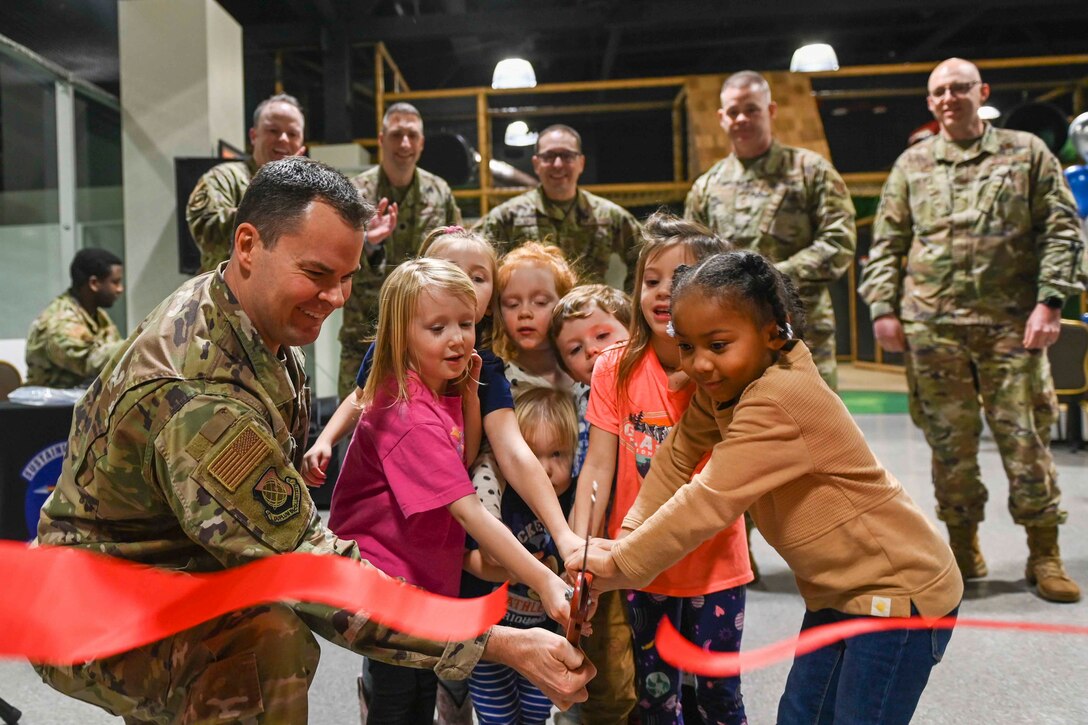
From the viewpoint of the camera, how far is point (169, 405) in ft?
3.86

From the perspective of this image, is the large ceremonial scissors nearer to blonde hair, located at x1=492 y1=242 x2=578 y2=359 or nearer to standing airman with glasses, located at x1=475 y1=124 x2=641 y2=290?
blonde hair, located at x1=492 y1=242 x2=578 y2=359

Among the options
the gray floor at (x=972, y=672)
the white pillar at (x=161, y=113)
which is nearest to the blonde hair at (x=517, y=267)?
the gray floor at (x=972, y=672)

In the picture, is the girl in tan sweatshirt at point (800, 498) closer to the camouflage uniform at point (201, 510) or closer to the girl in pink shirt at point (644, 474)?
the girl in pink shirt at point (644, 474)

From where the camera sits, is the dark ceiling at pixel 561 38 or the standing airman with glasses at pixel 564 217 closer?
the standing airman with glasses at pixel 564 217

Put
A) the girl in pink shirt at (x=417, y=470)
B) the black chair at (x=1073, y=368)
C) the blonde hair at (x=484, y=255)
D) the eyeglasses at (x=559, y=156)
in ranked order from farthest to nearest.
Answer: the black chair at (x=1073, y=368) → the eyeglasses at (x=559, y=156) → the blonde hair at (x=484, y=255) → the girl in pink shirt at (x=417, y=470)

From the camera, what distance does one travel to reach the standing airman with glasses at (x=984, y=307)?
2.88 meters

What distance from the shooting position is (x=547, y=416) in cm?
182

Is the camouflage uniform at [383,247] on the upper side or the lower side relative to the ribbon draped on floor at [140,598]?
upper

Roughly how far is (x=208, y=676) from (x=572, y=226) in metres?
2.54

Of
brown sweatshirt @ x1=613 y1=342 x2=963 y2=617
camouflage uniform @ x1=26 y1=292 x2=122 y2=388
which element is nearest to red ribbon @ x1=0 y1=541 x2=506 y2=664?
brown sweatshirt @ x1=613 y1=342 x2=963 y2=617

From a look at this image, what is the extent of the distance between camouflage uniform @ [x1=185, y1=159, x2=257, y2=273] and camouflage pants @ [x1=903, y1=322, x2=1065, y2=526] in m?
2.82

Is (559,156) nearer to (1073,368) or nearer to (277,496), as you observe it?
(277,496)

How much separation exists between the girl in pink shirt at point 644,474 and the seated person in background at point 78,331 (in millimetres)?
3260

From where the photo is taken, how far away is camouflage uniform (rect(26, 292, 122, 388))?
4.20 meters
